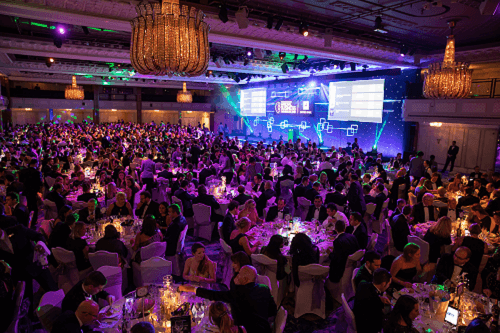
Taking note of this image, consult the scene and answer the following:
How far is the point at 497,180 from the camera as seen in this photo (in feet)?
26.9

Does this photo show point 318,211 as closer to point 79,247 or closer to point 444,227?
point 444,227

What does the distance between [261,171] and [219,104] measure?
22.5 m

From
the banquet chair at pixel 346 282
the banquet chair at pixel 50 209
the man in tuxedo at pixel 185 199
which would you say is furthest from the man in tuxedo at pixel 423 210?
the banquet chair at pixel 50 209

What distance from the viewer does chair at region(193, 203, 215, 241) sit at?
22.1 feet

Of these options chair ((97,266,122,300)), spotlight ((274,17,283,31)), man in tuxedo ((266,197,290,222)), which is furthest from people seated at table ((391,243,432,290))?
spotlight ((274,17,283,31))

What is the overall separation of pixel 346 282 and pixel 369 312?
1.46 meters

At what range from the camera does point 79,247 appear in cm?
433

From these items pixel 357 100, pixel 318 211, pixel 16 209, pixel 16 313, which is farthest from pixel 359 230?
pixel 357 100

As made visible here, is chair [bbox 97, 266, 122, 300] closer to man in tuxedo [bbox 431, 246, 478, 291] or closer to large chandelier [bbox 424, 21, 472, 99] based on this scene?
man in tuxedo [bbox 431, 246, 478, 291]

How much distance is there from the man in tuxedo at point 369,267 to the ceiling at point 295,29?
5028 millimetres

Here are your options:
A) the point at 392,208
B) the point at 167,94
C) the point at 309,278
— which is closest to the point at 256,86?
the point at 167,94

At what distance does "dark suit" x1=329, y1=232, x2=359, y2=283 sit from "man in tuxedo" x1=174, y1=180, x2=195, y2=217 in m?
3.56

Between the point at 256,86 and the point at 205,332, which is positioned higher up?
the point at 256,86

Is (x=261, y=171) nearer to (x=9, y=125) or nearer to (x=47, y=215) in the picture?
(x=47, y=215)
